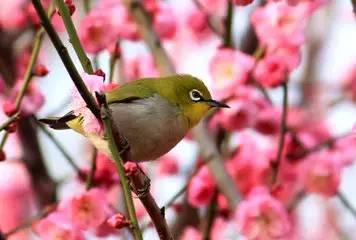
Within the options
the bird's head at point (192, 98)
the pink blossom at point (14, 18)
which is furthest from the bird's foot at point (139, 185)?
the pink blossom at point (14, 18)

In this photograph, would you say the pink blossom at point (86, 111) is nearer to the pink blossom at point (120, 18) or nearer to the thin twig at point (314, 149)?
the pink blossom at point (120, 18)

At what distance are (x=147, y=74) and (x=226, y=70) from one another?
21.7 inches

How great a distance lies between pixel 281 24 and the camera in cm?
310

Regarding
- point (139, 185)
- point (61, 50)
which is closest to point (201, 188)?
point (139, 185)

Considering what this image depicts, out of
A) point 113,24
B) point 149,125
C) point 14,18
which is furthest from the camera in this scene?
point 14,18

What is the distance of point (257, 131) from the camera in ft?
11.2

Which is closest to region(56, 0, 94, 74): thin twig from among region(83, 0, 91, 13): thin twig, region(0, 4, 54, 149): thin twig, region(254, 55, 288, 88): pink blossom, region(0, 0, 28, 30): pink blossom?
region(0, 4, 54, 149): thin twig

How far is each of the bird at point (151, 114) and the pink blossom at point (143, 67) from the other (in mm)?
717

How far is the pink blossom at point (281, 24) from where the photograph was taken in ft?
9.96

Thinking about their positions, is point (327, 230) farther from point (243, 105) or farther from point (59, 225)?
point (59, 225)

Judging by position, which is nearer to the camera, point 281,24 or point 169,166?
point 281,24

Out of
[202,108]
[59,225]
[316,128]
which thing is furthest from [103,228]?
[316,128]

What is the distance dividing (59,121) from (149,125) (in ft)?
1.00

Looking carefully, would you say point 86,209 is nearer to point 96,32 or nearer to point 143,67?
point 96,32
